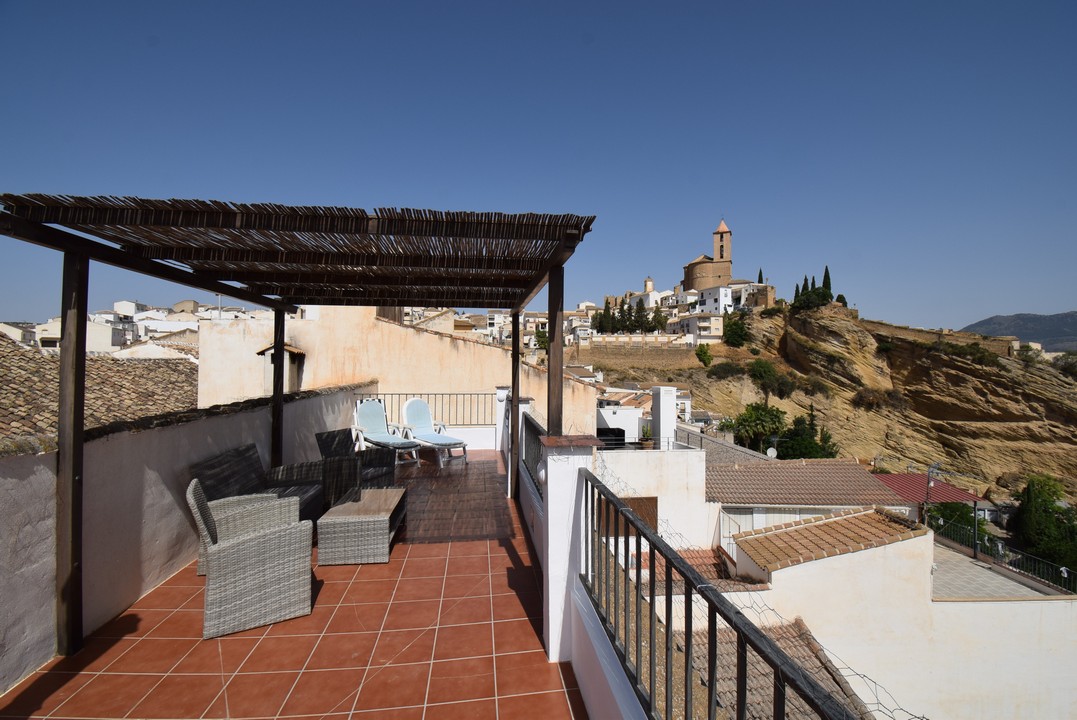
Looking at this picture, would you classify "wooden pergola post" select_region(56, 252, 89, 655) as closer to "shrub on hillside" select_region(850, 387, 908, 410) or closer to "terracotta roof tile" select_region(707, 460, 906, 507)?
"terracotta roof tile" select_region(707, 460, 906, 507)

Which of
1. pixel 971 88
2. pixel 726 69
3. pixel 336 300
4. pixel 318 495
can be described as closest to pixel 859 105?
pixel 971 88

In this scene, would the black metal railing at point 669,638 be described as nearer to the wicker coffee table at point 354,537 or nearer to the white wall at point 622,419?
the wicker coffee table at point 354,537

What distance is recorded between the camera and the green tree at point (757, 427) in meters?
33.9

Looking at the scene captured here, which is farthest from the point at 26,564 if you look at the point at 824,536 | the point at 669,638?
the point at 824,536

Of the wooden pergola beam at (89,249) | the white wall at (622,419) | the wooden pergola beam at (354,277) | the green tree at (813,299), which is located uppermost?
the green tree at (813,299)

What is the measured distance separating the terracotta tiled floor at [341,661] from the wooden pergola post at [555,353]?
1.11 metres

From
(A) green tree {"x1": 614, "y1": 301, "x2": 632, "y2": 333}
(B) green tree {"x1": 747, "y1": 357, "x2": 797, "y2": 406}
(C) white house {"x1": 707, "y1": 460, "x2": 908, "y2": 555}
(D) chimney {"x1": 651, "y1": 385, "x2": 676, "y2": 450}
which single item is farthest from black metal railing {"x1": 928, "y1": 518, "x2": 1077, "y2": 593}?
(A) green tree {"x1": 614, "y1": 301, "x2": 632, "y2": 333}

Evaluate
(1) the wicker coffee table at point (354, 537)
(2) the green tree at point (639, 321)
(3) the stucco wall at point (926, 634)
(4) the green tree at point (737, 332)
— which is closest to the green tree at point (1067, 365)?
(4) the green tree at point (737, 332)

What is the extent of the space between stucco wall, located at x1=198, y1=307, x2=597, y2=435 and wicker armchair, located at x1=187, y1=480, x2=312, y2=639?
656cm

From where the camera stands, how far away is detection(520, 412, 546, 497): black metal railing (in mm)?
3857

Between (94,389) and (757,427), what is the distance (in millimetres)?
35206

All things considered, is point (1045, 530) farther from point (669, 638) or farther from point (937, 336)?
point (669, 638)

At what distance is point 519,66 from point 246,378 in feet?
31.1

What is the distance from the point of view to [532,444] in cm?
428
